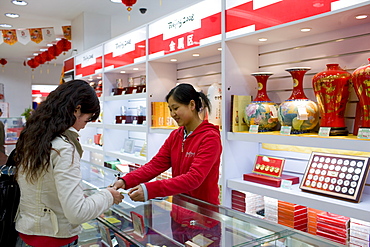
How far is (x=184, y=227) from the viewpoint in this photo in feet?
4.41

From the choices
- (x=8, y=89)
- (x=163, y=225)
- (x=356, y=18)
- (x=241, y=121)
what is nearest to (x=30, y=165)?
(x=163, y=225)

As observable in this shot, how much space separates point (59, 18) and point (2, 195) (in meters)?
5.77

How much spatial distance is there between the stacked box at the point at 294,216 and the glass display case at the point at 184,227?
3.77 feet

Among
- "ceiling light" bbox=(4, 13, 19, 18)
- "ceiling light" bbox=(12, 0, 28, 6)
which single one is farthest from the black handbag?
"ceiling light" bbox=(4, 13, 19, 18)

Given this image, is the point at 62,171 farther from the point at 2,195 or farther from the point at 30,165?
the point at 2,195

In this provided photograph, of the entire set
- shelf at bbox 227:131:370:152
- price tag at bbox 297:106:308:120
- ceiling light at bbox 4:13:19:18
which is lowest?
shelf at bbox 227:131:370:152

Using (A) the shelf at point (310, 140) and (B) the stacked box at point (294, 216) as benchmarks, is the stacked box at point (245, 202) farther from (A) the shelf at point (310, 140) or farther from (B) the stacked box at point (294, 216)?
(A) the shelf at point (310, 140)

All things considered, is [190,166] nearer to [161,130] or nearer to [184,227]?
[184,227]

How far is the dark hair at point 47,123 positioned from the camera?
3.85 ft

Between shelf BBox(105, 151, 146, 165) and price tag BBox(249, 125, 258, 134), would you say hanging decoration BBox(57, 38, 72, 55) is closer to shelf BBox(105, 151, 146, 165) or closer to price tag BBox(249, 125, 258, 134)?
shelf BBox(105, 151, 146, 165)

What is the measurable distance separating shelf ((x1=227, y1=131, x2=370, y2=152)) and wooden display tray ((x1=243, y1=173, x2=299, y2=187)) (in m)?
0.31

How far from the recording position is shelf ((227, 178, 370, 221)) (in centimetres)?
192

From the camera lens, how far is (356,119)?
2164mm

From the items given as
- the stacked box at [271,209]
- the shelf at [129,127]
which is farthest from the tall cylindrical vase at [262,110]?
the shelf at [129,127]
